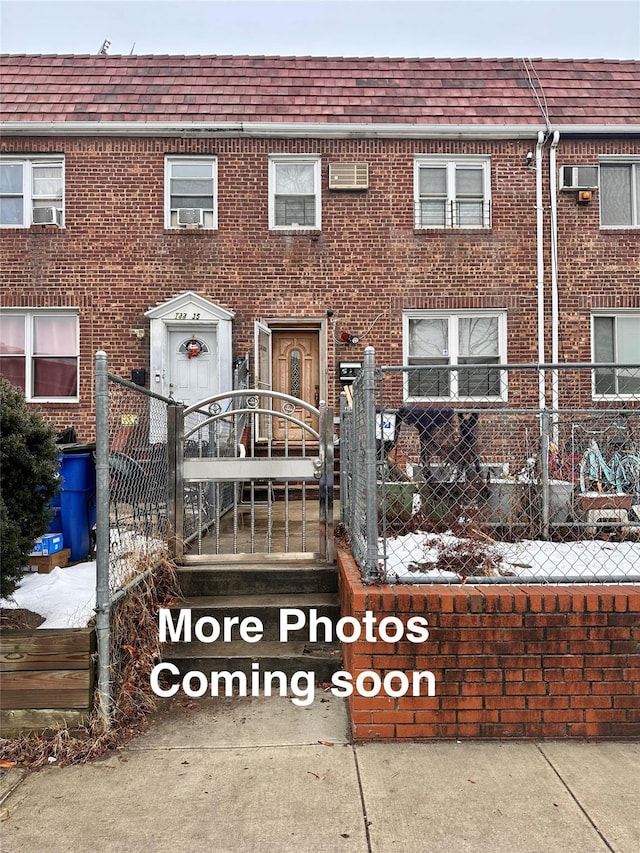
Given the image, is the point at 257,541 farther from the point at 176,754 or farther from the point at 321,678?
the point at 176,754

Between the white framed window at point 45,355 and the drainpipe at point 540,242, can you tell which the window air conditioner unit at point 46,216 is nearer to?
the white framed window at point 45,355

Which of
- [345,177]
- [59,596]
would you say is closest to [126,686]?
[59,596]

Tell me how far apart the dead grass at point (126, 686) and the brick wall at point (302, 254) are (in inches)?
258

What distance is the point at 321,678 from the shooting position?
12.9ft

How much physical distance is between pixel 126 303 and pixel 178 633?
7.47 m

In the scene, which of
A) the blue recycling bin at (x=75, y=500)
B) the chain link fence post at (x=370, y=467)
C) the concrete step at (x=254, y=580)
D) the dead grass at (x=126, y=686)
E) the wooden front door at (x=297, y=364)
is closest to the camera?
the dead grass at (x=126, y=686)

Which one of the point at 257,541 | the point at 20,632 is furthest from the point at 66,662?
the point at 257,541

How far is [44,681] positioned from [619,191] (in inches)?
451

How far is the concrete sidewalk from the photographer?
255 cm

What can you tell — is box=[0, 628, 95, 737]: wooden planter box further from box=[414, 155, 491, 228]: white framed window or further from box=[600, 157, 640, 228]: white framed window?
box=[600, 157, 640, 228]: white framed window

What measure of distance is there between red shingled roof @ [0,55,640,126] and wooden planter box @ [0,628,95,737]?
9581mm

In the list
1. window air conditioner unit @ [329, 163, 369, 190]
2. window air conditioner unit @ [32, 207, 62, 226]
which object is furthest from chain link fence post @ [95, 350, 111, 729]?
window air conditioner unit @ [32, 207, 62, 226]

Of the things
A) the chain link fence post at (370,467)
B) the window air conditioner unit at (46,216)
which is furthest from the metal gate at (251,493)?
the window air conditioner unit at (46,216)

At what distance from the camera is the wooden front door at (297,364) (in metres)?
10.7
